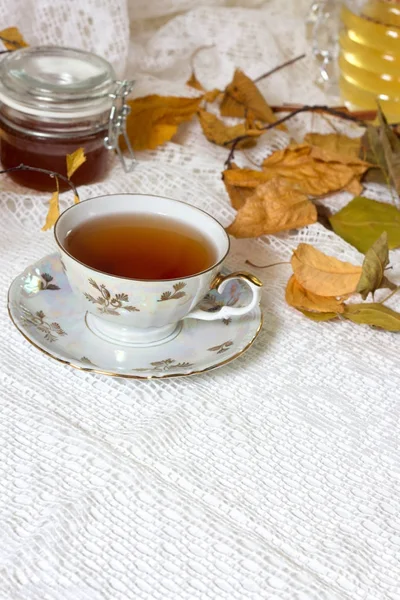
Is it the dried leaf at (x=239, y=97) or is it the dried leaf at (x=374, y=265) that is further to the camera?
the dried leaf at (x=239, y=97)

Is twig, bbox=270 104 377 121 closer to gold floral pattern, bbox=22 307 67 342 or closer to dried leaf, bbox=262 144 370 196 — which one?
dried leaf, bbox=262 144 370 196

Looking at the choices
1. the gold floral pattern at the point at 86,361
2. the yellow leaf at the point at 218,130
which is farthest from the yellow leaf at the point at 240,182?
the gold floral pattern at the point at 86,361

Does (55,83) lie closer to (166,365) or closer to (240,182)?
(240,182)

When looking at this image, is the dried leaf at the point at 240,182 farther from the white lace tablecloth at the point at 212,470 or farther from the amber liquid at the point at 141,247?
the amber liquid at the point at 141,247

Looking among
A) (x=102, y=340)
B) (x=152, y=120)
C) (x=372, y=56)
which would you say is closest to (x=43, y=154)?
(x=152, y=120)

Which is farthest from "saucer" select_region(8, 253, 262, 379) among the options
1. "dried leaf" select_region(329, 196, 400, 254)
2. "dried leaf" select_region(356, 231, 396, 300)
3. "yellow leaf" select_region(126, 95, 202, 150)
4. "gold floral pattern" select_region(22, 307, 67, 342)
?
"yellow leaf" select_region(126, 95, 202, 150)
